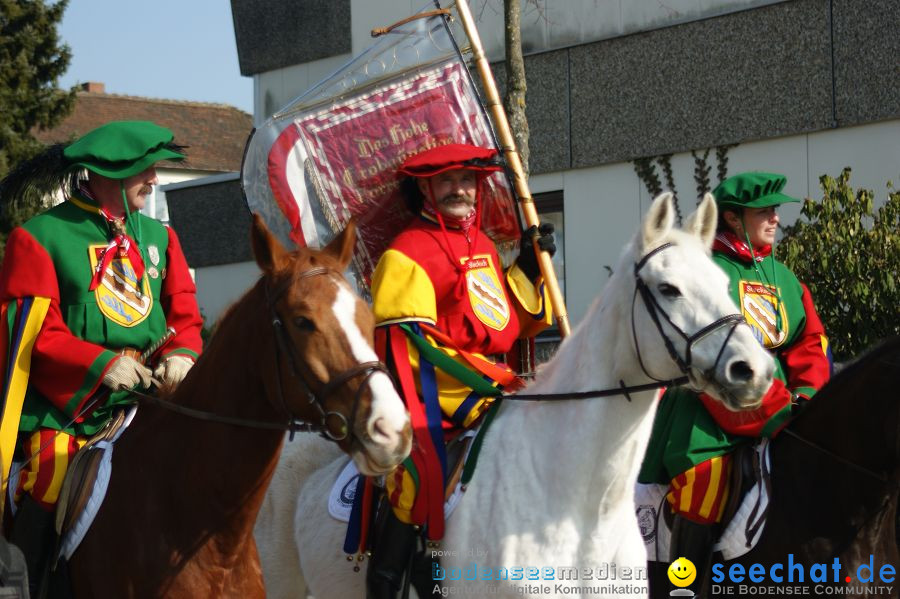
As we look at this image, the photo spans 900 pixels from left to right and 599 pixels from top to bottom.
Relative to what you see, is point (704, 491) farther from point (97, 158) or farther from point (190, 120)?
point (190, 120)

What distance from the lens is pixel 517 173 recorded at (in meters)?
6.29

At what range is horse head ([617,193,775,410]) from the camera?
4.47 meters

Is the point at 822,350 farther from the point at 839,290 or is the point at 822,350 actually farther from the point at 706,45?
the point at 706,45

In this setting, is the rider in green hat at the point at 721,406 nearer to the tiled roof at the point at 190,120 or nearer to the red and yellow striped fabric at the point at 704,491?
the red and yellow striped fabric at the point at 704,491

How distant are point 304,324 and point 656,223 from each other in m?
1.62

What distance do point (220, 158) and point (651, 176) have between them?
23.0m

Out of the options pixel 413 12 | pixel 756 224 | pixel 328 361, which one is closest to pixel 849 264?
pixel 756 224

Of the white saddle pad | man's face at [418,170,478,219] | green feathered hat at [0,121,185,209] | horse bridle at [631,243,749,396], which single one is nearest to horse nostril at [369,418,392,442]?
horse bridle at [631,243,749,396]

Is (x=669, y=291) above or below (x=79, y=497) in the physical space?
above

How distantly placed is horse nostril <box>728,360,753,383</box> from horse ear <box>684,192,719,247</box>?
75 centimetres

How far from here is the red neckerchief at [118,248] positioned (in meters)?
4.93

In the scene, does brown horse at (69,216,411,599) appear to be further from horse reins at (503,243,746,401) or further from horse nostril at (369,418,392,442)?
horse reins at (503,243,746,401)

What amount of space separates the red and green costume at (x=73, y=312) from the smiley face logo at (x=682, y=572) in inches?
103

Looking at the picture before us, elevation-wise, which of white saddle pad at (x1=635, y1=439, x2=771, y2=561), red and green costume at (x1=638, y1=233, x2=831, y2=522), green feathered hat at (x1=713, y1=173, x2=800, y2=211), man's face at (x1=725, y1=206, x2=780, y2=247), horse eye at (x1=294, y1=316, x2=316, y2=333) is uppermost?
green feathered hat at (x1=713, y1=173, x2=800, y2=211)
